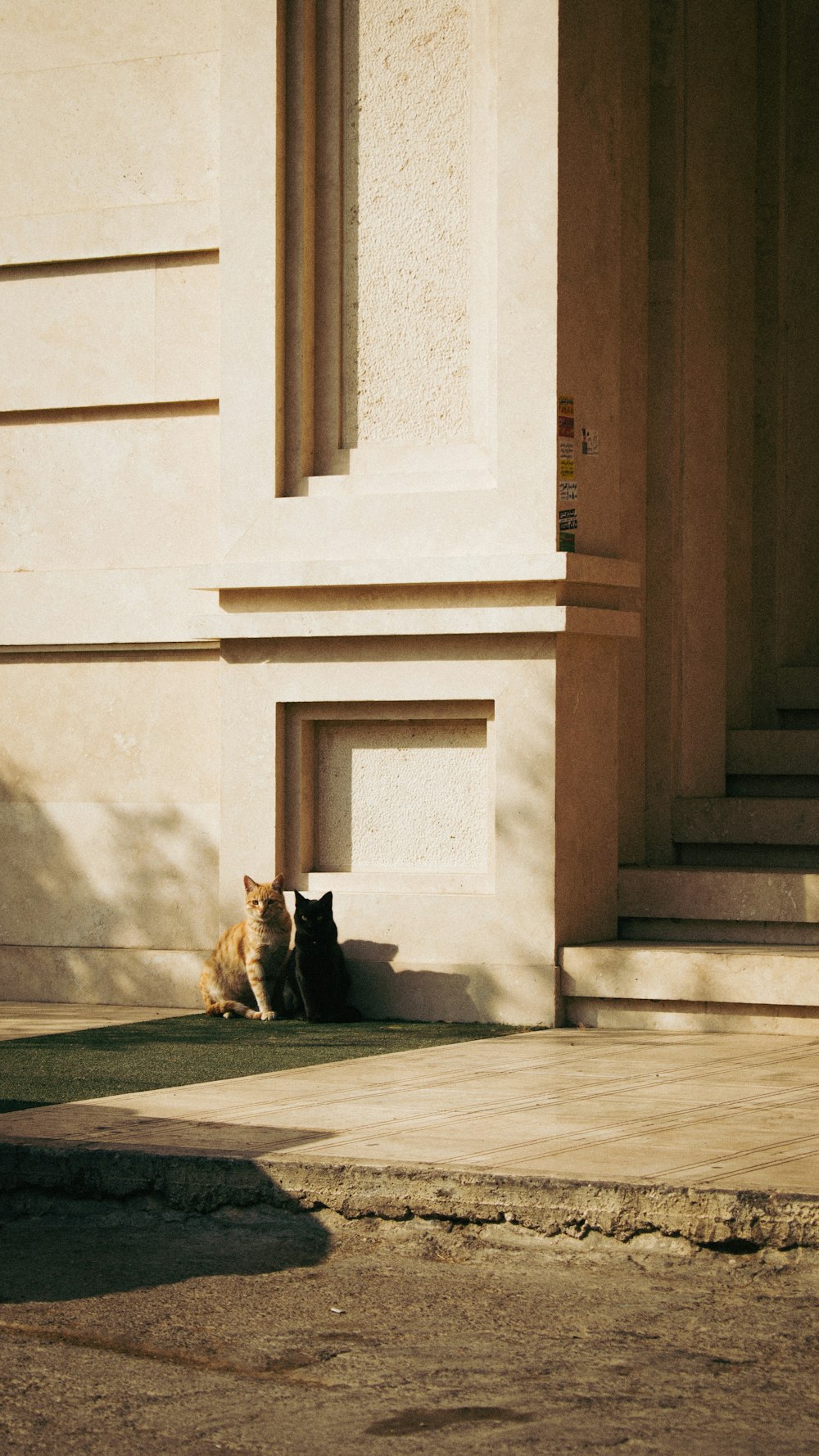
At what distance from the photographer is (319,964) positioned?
9.97 m

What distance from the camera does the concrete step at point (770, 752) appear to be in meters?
11.8

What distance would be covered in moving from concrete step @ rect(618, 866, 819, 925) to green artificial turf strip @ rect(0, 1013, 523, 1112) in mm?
1116

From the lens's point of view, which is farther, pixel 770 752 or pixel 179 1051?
pixel 770 752

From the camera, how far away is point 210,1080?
7.88 meters

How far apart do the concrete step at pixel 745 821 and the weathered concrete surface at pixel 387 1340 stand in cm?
549

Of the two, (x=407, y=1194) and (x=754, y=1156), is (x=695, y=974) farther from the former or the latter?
(x=407, y=1194)

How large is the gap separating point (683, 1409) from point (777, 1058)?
4.35 meters

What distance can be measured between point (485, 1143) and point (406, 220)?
5783 mm

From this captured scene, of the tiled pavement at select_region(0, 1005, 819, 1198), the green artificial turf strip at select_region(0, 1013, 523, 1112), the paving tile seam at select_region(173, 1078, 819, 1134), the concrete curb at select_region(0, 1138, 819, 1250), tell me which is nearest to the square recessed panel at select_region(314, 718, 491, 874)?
the green artificial turf strip at select_region(0, 1013, 523, 1112)

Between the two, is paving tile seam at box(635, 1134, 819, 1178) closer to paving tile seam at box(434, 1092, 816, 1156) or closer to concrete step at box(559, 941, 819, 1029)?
paving tile seam at box(434, 1092, 816, 1156)

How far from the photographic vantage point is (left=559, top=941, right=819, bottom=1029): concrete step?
366 inches

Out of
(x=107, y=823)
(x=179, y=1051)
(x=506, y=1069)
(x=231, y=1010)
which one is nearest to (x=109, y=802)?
(x=107, y=823)

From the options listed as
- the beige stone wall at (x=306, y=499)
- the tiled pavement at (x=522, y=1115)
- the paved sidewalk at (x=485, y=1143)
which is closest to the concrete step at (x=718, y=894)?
the beige stone wall at (x=306, y=499)

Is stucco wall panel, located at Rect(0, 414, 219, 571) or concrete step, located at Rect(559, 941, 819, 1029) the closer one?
concrete step, located at Rect(559, 941, 819, 1029)
